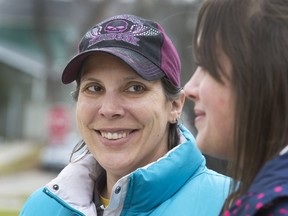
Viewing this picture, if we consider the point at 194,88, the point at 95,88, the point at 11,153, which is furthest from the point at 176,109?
the point at 11,153

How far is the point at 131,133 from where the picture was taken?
2562 mm

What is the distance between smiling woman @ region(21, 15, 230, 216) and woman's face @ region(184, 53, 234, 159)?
27.8 inches

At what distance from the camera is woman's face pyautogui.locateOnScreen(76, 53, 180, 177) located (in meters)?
2.52

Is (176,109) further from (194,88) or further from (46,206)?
(194,88)

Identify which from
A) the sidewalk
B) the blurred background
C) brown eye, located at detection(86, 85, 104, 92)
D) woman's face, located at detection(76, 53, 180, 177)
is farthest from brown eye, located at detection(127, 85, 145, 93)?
the sidewalk

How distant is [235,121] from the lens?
5.41 ft

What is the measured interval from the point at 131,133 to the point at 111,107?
0.13m

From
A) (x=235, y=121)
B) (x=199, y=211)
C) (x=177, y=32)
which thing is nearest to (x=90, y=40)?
(x=199, y=211)

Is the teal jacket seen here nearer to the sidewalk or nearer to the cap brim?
the cap brim

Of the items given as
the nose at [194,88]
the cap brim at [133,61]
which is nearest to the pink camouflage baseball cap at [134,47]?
the cap brim at [133,61]

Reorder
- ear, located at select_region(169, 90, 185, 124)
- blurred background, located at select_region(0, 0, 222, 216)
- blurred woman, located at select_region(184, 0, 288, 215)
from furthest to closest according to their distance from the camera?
blurred background, located at select_region(0, 0, 222, 216)
ear, located at select_region(169, 90, 185, 124)
blurred woman, located at select_region(184, 0, 288, 215)

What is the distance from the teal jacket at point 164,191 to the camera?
2.40 m

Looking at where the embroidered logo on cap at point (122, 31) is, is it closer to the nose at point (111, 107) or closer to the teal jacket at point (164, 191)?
the nose at point (111, 107)

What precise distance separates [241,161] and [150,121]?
89cm
